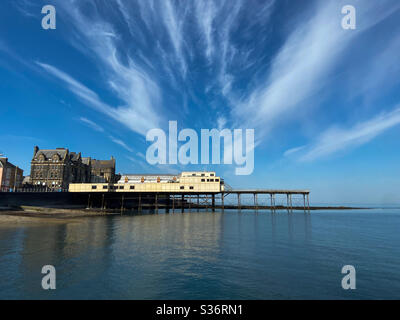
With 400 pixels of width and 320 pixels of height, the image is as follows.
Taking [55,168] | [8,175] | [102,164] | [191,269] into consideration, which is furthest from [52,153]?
[191,269]

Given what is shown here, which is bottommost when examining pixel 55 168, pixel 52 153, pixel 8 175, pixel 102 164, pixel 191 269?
pixel 191 269

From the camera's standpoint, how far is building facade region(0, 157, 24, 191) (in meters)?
87.2

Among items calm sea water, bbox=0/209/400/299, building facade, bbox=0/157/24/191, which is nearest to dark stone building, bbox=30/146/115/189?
building facade, bbox=0/157/24/191

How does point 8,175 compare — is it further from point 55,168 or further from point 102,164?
point 102,164

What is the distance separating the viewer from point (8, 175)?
90.1 meters

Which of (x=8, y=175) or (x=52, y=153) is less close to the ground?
(x=52, y=153)

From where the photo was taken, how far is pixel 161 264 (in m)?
18.0

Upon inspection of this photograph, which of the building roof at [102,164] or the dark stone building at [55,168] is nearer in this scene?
the dark stone building at [55,168]

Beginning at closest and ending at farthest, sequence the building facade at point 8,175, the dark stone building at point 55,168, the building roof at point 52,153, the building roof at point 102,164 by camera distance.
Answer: the building facade at point 8,175, the dark stone building at point 55,168, the building roof at point 52,153, the building roof at point 102,164

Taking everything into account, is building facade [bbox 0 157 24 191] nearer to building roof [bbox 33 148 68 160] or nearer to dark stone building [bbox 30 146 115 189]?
dark stone building [bbox 30 146 115 189]

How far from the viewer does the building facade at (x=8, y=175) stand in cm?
8719

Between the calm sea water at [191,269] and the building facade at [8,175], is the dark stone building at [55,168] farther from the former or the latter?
the calm sea water at [191,269]

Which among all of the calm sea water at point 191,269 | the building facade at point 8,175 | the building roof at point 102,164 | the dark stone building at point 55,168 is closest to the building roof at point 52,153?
the dark stone building at point 55,168
